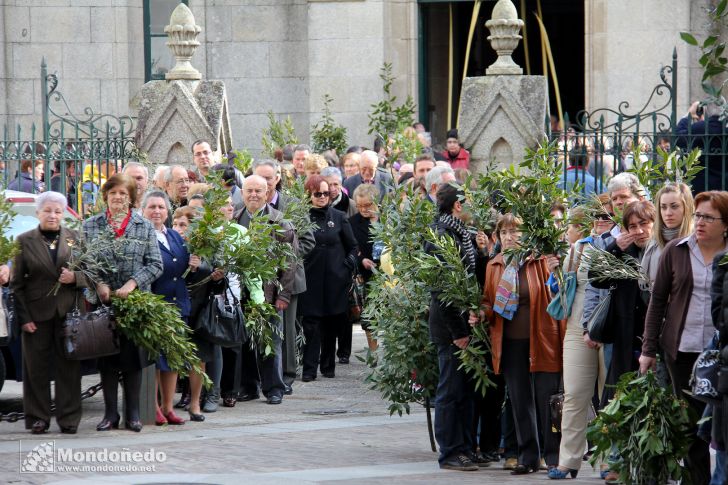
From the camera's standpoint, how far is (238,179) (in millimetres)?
15367

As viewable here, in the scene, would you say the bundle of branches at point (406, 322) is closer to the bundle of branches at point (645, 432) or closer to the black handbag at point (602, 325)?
the black handbag at point (602, 325)

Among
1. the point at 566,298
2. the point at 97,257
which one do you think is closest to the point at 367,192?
the point at 97,257

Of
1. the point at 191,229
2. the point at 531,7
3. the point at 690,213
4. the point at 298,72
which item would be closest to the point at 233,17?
the point at 298,72

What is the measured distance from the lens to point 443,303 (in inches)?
408

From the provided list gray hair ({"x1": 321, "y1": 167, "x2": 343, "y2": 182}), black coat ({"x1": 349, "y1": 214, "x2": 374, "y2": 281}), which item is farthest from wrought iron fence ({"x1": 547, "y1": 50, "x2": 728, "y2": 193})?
gray hair ({"x1": 321, "y1": 167, "x2": 343, "y2": 182})

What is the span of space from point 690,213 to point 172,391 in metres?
4.76

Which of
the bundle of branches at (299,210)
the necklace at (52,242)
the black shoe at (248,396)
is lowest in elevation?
the black shoe at (248,396)

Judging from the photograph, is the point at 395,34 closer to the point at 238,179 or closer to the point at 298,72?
the point at 298,72

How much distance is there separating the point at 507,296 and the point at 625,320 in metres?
0.85

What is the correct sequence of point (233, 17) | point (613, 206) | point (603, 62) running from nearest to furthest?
point (613, 206)
point (603, 62)
point (233, 17)

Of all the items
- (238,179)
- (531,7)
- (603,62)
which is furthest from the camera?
(531,7)

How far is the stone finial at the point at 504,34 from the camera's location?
17.0m

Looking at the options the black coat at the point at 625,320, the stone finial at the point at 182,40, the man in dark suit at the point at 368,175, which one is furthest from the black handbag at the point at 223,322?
the stone finial at the point at 182,40

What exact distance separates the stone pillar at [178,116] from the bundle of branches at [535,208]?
314 inches
